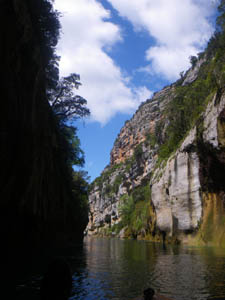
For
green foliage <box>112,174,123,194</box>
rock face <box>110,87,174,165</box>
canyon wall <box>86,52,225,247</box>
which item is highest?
rock face <box>110,87,174,165</box>

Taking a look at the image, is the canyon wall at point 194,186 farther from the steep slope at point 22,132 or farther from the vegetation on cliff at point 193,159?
the steep slope at point 22,132

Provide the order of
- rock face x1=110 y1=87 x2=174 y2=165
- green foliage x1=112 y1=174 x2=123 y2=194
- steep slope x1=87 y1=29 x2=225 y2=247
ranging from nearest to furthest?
steep slope x1=87 y1=29 x2=225 y2=247, green foliage x1=112 y1=174 x2=123 y2=194, rock face x1=110 y1=87 x2=174 y2=165

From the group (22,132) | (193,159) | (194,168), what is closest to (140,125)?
(193,159)

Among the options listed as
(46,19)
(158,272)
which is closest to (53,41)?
(46,19)

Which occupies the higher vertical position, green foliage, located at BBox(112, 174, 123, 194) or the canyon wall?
green foliage, located at BBox(112, 174, 123, 194)

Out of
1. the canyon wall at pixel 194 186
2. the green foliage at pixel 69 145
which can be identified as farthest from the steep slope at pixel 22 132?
the canyon wall at pixel 194 186

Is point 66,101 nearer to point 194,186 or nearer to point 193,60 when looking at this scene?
point 194,186

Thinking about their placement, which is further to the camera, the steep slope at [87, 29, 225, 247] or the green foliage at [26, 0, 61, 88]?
the steep slope at [87, 29, 225, 247]

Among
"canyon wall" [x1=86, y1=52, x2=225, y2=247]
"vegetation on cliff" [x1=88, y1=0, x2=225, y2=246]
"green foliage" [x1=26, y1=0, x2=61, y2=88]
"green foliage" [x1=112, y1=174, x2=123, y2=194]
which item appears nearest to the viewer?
"green foliage" [x1=26, y1=0, x2=61, y2=88]

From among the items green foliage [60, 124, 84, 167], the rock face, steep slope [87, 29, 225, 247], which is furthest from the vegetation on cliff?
the rock face

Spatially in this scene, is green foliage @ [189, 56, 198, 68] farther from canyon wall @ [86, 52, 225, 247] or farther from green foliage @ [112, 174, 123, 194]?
green foliage @ [112, 174, 123, 194]

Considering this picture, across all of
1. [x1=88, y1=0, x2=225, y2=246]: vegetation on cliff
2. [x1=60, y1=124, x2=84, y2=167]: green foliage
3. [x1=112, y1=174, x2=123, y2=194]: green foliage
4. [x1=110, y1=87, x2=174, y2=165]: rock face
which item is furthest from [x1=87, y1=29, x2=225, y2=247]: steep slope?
[x1=110, y1=87, x2=174, y2=165]: rock face

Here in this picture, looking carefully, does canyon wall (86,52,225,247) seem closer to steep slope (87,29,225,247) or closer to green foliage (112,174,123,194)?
steep slope (87,29,225,247)

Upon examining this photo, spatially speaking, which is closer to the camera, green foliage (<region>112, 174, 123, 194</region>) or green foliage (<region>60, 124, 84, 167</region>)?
green foliage (<region>60, 124, 84, 167</region>)
